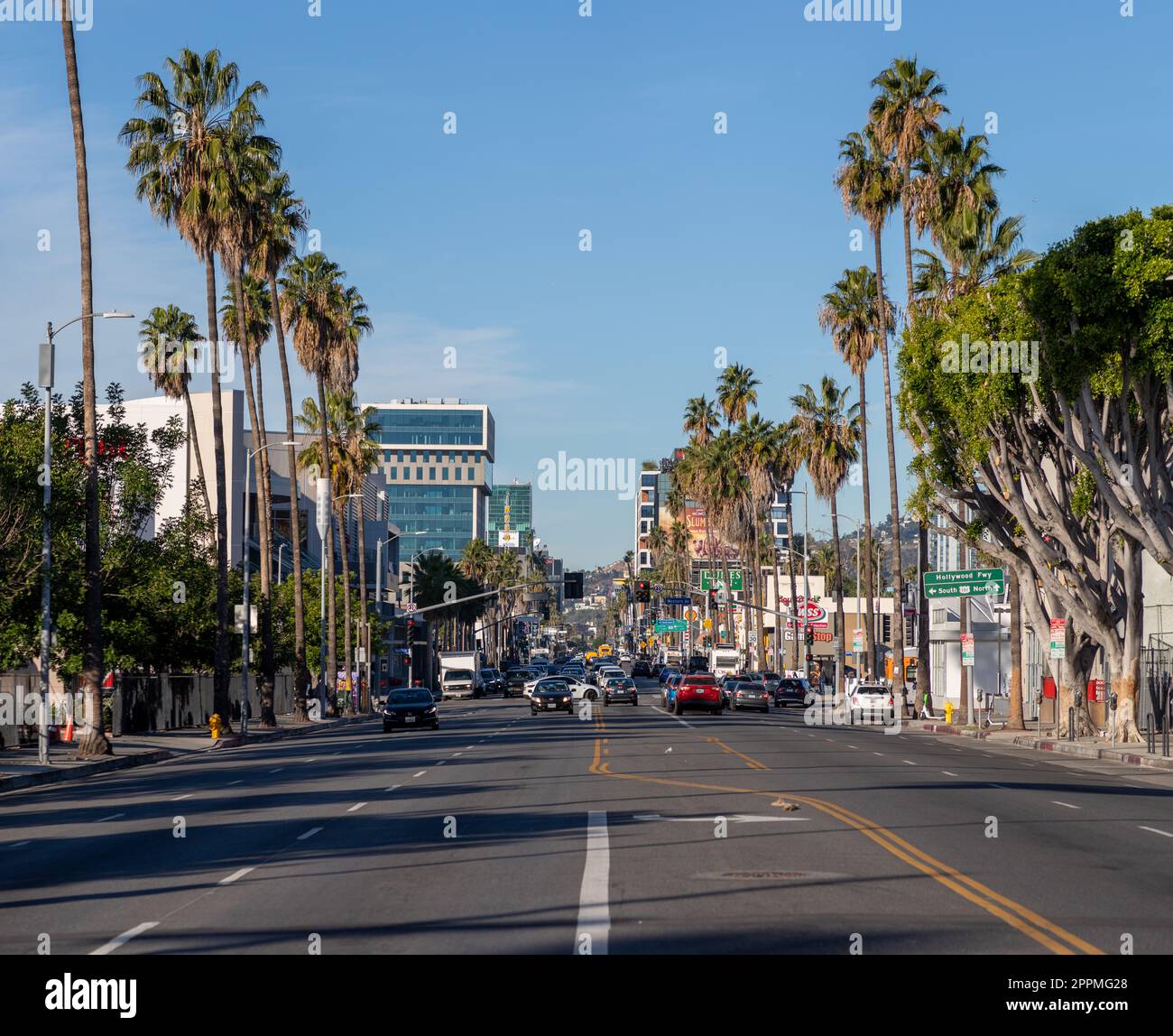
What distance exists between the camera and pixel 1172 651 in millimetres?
56344

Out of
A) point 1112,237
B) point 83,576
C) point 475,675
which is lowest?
point 475,675

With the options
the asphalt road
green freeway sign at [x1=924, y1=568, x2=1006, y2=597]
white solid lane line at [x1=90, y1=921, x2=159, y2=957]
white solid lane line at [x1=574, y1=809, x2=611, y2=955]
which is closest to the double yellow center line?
the asphalt road

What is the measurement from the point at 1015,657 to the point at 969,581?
2.92 m

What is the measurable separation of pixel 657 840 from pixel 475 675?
3287 inches

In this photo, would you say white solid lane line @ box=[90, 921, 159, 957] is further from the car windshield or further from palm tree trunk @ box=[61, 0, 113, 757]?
the car windshield

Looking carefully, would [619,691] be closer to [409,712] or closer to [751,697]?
[751,697]

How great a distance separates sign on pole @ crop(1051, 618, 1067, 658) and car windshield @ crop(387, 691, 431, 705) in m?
20.7

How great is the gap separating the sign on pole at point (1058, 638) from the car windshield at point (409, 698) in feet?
67.8

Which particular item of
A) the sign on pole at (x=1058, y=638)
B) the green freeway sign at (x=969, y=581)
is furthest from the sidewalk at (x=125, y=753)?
the sign on pole at (x=1058, y=638)

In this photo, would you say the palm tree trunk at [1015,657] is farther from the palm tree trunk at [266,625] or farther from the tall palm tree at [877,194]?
the palm tree trunk at [266,625]

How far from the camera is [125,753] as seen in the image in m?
39.7
